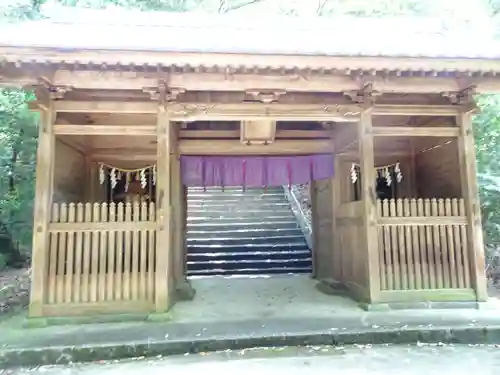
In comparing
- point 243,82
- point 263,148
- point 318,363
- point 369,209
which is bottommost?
point 318,363

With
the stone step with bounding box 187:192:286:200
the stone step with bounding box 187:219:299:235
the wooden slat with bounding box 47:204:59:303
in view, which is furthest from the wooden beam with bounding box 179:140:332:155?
the stone step with bounding box 187:192:286:200

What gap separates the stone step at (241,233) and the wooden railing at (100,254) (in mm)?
6365

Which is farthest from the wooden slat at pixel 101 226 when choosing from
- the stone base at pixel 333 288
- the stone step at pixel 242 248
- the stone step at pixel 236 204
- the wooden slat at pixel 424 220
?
the stone step at pixel 236 204

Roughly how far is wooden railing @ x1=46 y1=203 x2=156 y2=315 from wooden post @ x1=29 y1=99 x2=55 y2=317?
106 mm

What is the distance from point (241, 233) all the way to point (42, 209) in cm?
753

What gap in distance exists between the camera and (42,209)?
5668mm

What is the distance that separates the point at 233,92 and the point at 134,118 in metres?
2.01

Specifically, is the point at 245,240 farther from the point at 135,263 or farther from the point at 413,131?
the point at 413,131

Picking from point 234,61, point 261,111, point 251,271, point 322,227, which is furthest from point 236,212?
point 234,61

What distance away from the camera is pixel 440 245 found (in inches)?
255

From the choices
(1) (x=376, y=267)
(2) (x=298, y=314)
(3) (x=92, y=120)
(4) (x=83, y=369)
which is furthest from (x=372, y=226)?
(3) (x=92, y=120)

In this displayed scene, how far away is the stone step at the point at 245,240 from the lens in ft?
39.3

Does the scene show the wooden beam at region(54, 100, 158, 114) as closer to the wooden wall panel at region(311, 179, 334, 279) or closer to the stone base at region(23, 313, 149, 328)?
the stone base at region(23, 313, 149, 328)

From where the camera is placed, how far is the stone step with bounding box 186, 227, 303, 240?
12477 mm
